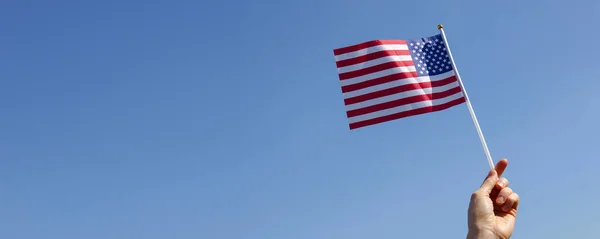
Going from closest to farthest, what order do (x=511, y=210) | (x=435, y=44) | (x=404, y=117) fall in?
1. (x=511, y=210)
2. (x=404, y=117)
3. (x=435, y=44)

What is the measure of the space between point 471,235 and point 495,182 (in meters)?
1.22

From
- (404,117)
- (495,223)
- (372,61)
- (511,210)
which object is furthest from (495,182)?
(372,61)

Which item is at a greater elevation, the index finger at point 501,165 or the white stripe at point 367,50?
the white stripe at point 367,50

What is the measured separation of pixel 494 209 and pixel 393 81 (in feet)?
18.5

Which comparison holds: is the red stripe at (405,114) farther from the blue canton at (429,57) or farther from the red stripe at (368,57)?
the red stripe at (368,57)

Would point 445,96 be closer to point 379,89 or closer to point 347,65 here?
point 379,89

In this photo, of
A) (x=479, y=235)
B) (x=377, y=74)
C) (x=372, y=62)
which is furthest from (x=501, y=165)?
(x=372, y=62)

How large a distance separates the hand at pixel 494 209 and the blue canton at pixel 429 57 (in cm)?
525

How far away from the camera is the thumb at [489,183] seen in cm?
652

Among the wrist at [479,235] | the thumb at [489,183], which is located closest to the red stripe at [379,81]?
the thumb at [489,183]

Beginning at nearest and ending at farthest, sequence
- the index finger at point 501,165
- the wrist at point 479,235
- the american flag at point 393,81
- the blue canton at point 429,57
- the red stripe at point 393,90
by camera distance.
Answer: the wrist at point 479,235
the index finger at point 501,165
the american flag at point 393,81
the red stripe at point 393,90
the blue canton at point 429,57

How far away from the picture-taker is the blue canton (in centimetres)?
1222

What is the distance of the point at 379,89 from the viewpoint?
1188cm

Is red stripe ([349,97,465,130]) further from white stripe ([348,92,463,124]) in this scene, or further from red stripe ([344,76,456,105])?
red stripe ([344,76,456,105])
